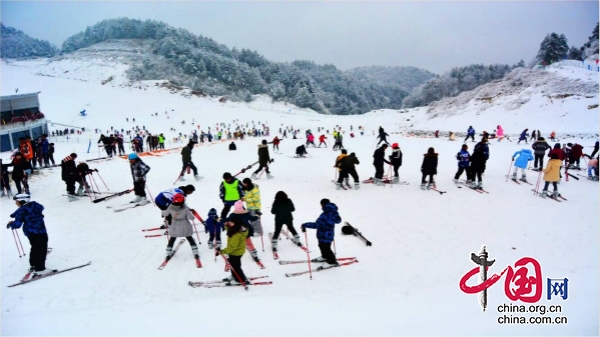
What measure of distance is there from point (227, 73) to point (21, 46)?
10672cm

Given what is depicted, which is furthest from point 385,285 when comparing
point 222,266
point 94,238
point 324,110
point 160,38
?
point 160,38

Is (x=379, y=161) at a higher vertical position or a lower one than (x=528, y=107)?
lower

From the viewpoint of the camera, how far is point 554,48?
6444cm

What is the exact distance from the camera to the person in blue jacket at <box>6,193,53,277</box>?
265 inches

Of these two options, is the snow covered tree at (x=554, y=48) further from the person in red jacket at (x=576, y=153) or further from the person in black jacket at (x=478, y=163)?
the person in black jacket at (x=478, y=163)

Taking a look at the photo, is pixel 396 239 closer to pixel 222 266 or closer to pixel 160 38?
pixel 222 266

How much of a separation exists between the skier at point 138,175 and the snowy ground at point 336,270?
572 millimetres

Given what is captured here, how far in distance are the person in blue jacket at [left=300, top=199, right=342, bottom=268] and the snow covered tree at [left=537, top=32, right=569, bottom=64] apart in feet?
Answer: 248

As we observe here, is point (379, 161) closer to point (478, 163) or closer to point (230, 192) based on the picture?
point (478, 163)

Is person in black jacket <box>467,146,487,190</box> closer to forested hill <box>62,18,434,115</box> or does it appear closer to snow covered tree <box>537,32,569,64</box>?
snow covered tree <box>537,32,569,64</box>

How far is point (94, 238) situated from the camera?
29.2 ft

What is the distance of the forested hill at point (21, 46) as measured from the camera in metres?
138

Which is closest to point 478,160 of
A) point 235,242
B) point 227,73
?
point 235,242

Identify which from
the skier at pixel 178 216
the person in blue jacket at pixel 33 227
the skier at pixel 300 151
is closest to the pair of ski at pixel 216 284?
the skier at pixel 178 216
